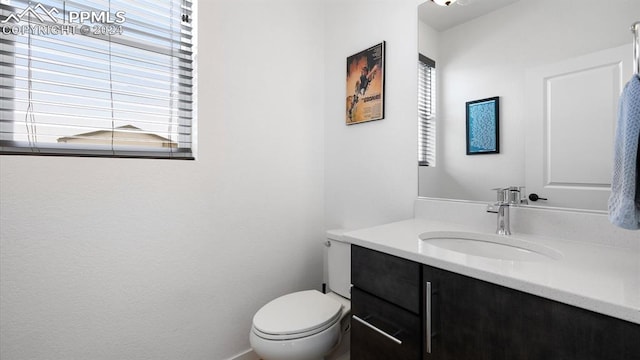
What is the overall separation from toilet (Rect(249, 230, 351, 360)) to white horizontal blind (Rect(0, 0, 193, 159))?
2.92ft

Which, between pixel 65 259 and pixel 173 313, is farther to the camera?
pixel 173 313

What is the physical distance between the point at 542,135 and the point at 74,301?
197 cm

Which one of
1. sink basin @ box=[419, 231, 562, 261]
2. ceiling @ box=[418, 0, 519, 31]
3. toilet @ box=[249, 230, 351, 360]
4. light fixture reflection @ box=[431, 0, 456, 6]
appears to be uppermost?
light fixture reflection @ box=[431, 0, 456, 6]

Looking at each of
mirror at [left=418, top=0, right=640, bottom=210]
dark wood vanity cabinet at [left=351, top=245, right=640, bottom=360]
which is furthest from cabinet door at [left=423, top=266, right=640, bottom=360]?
mirror at [left=418, top=0, right=640, bottom=210]

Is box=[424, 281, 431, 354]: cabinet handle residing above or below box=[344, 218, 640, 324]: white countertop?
below

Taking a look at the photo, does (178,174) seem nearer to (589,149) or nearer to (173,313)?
(173,313)

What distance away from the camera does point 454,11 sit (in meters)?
1.33

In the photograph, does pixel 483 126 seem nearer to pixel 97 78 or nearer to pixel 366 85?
pixel 366 85

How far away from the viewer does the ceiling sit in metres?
1.22

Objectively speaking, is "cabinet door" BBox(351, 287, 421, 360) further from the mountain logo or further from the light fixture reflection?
the mountain logo

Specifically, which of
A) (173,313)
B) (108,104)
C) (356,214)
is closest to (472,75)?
(356,214)

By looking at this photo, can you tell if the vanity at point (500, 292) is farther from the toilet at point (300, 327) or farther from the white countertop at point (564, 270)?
the toilet at point (300, 327)

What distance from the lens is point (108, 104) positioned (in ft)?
4.09

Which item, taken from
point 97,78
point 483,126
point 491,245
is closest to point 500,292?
point 491,245
